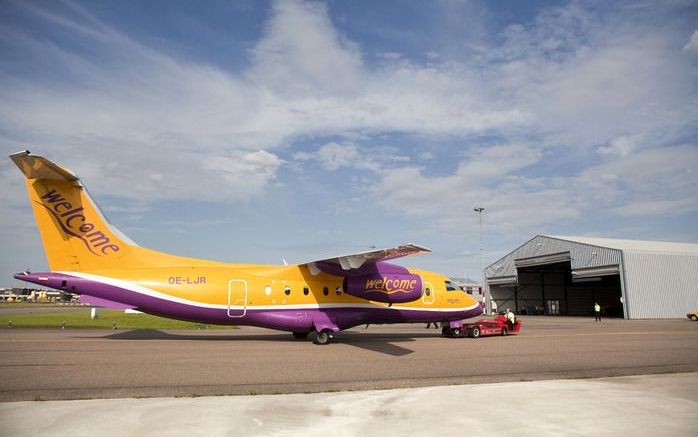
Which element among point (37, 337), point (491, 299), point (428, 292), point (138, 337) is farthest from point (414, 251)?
point (491, 299)

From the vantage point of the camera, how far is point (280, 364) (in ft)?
42.0

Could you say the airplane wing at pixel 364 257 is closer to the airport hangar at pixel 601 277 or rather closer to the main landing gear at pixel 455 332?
the main landing gear at pixel 455 332

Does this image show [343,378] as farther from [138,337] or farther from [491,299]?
[491,299]

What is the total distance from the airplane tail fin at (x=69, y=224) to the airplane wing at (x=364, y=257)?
8.13 m

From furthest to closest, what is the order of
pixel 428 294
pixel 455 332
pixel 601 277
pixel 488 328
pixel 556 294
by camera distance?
pixel 556 294
pixel 601 277
pixel 488 328
pixel 455 332
pixel 428 294

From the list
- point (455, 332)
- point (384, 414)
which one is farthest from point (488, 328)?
point (384, 414)

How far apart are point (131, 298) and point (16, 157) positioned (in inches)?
247

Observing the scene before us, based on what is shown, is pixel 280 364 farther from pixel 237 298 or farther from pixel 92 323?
pixel 92 323

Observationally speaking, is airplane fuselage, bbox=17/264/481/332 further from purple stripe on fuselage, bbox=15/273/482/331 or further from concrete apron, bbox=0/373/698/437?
concrete apron, bbox=0/373/698/437

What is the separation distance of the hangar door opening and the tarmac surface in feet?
153

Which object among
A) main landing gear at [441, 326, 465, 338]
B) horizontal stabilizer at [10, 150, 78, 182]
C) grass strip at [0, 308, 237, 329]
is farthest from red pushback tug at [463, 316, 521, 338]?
horizontal stabilizer at [10, 150, 78, 182]

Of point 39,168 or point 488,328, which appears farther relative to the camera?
point 488,328

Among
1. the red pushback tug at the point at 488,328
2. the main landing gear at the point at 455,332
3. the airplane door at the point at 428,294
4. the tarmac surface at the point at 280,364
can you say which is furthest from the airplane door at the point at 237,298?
the red pushback tug at the point at 488,328

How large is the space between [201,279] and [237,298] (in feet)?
5.42
